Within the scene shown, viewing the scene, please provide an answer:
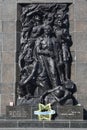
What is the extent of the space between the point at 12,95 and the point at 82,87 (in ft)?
10.3

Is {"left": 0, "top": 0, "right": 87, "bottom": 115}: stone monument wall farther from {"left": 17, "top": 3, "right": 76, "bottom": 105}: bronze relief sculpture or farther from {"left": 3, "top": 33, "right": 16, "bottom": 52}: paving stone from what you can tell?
{"left": 17, "top": 3, "right": 76, "bottom": 105}: bronze relief sculpture

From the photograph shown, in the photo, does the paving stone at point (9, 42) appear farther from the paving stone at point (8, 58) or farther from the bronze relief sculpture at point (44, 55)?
the bronze relief sculpture at point (44, 55)

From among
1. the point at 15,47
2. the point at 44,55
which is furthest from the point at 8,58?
the point at 44,55

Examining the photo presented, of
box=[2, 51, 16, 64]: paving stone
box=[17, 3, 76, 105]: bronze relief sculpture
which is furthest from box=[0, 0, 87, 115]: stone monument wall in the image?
box=[17, 3, 76, 105]: bronze relief sculpture

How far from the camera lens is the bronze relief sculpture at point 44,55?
24156 millimetres

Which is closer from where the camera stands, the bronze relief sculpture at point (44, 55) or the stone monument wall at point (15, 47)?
the bronze relief sculpture at point (44, 55)

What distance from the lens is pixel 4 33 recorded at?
81.4 ft

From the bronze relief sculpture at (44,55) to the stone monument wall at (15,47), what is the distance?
0.25 metres

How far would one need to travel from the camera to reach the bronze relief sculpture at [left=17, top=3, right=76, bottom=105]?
24.2m

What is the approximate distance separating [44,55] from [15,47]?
137 centimetres

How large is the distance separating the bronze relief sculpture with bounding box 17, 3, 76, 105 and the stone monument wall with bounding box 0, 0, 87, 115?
246mm

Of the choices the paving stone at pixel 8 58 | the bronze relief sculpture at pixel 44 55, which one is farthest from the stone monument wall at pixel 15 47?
the bronze relief sculpture at pixel 44 55

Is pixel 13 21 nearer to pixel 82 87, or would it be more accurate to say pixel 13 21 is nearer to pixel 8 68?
pixel 8 68

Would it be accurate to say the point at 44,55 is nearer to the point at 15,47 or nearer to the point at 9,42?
the point at 15,47
